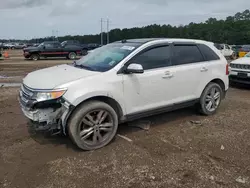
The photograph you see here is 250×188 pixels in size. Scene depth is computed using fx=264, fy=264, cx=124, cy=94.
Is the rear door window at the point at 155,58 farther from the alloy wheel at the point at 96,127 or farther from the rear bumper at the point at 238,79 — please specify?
the rear bumper at the point at 238,79

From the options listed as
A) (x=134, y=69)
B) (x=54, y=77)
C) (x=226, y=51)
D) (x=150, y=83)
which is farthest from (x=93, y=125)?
(x=226, y=51)

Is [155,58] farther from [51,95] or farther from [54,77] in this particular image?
[51,95]

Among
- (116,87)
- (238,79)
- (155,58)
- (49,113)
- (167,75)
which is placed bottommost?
(238,79)

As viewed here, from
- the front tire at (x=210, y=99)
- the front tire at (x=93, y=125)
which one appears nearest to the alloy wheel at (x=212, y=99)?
the front tire at (x=210, y=99)

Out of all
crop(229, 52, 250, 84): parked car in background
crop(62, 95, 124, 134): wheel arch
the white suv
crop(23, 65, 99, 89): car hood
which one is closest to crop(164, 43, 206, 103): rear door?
the white suv

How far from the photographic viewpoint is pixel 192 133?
196 inches

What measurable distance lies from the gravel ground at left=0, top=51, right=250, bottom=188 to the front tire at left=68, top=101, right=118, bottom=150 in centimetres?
16

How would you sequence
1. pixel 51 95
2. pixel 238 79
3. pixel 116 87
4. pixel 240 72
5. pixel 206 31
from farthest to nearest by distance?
pixel 206 31, pixel 238 79, pixel 240 72, pixel 116 87, pixel 51 95

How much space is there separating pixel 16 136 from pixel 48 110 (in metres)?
1.25

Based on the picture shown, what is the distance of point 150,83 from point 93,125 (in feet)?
4.24

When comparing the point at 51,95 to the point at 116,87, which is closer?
the point at 51,95

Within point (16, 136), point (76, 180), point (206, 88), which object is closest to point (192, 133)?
point (206, 88)

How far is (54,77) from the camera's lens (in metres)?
4.27

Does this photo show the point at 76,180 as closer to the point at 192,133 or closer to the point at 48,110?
the point at 48,110
